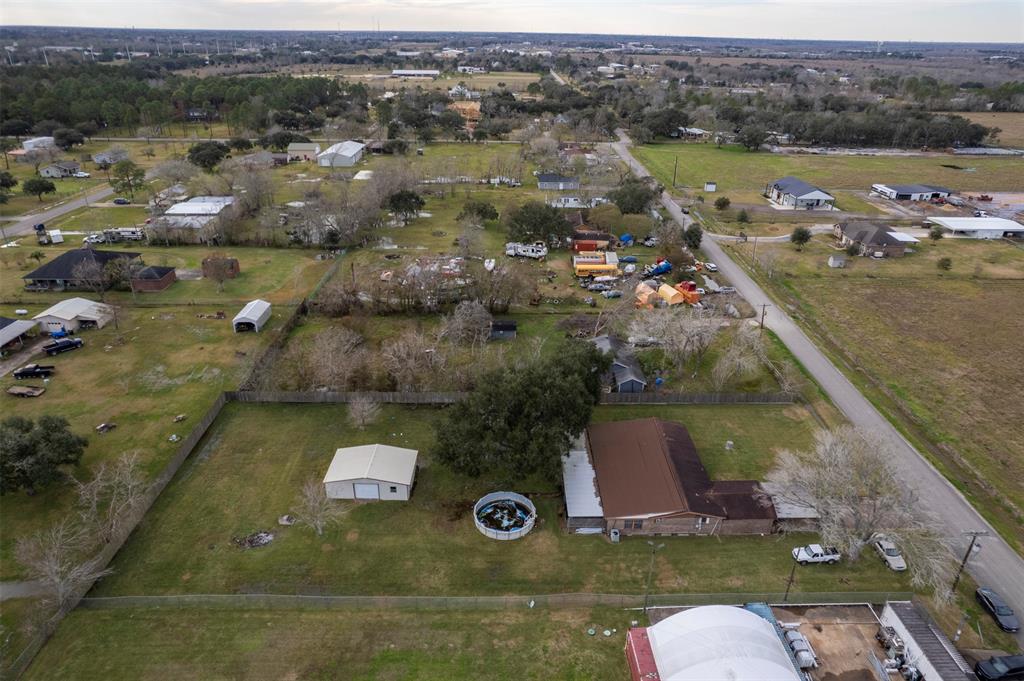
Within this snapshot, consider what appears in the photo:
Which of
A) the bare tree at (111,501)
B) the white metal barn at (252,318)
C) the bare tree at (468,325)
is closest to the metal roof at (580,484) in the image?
the bare tree at (468,325)

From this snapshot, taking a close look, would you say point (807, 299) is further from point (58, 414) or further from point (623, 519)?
point (58, 414)

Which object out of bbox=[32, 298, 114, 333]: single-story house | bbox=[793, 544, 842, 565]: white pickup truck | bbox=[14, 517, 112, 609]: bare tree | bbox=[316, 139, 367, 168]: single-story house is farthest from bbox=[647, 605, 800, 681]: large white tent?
bbox=[316, 139, 367, 168]: single-story house

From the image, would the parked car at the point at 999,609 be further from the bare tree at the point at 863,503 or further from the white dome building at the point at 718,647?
the white dome building at the point at 718,647

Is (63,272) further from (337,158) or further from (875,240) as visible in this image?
(875,240)

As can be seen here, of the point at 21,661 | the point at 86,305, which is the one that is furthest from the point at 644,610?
the point at 86,305

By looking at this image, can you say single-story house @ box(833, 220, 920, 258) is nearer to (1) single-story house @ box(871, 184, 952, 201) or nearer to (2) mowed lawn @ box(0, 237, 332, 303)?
(1) single-story house @ box(871, 184, 952, 201)
